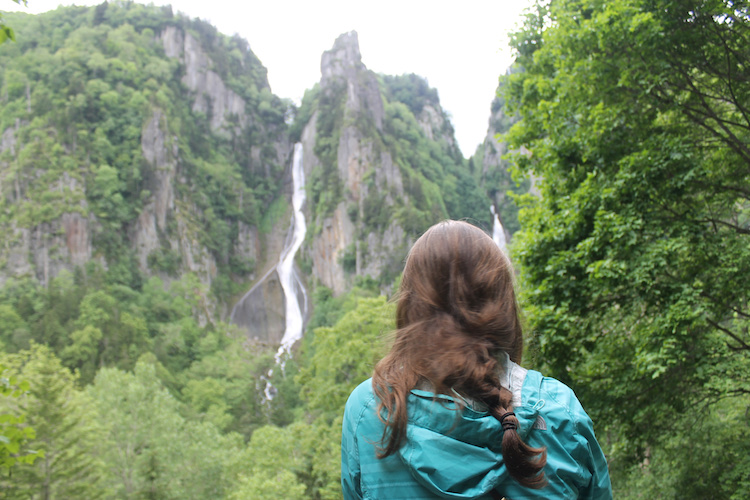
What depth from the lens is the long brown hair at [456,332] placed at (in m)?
1.50

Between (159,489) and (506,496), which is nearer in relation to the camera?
(506,496)

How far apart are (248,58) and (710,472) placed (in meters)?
107

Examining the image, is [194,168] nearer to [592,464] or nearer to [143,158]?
[143,158]

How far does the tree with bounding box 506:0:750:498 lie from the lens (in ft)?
21.0

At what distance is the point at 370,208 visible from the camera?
222 feet

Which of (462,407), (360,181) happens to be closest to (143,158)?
(360,181)

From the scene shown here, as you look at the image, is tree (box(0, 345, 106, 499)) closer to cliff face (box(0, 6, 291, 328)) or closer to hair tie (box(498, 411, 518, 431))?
hair tie (box(498, 411, 518, 431))

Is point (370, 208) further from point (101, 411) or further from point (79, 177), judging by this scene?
point (101, 411)

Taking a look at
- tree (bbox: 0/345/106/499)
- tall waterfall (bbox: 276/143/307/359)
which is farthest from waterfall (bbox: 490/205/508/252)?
tree (bbox: 0/345/106/499)

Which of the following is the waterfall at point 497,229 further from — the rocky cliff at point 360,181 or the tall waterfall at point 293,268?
the tall waterfall at point 293,268

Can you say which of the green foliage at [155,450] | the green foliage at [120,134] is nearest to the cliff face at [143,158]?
the green foliage at [120,134]

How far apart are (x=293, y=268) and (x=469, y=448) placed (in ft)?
243

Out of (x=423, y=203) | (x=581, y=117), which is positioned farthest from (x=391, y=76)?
(x=581, y=117)

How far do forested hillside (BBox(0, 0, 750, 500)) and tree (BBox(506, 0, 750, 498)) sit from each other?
0.04 meters
